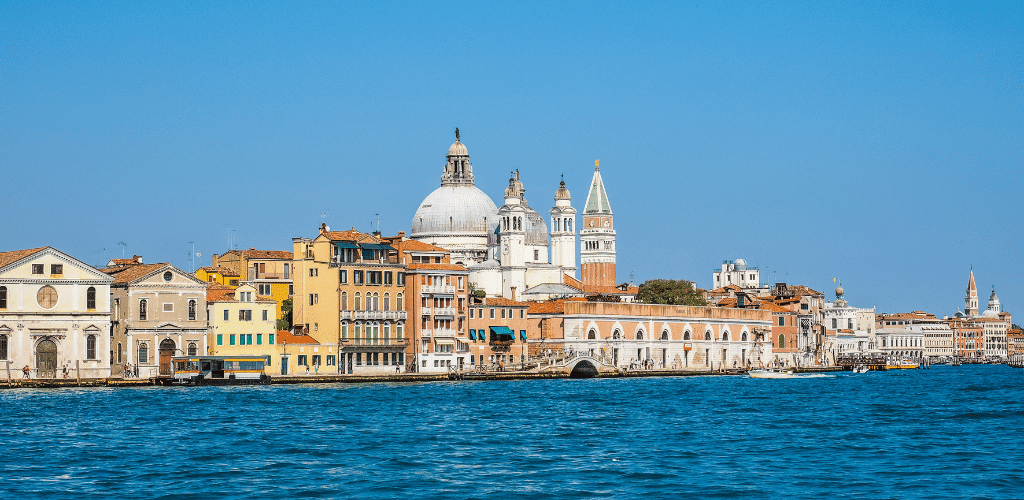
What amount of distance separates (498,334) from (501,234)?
92.0ft

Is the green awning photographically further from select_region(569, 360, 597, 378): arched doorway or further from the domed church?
the domed church

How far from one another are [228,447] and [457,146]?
272ft

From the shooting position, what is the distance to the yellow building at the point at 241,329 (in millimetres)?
70312

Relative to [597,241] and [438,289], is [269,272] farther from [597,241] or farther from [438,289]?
[597,241]

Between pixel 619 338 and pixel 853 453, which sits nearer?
pixel 853 453

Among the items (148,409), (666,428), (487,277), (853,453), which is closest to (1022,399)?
(666,428)

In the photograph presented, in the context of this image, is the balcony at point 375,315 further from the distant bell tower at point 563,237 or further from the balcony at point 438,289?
the distant bell tower at point 563,237

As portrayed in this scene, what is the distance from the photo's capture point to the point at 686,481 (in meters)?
31.0

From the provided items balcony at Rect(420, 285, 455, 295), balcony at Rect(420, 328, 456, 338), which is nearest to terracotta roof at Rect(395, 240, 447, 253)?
balcony at Rect(420, 285, 455, 295)

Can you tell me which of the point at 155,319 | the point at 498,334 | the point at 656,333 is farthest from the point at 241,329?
the point at 656,333

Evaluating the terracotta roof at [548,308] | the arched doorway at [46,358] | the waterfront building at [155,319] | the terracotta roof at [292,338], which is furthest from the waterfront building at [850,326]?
the arched doorway at [46,358]

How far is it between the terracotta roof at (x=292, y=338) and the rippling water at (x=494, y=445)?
9.74 meters

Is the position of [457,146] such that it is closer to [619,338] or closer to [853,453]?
[619,338]

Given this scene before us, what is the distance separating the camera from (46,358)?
65.4 metres
